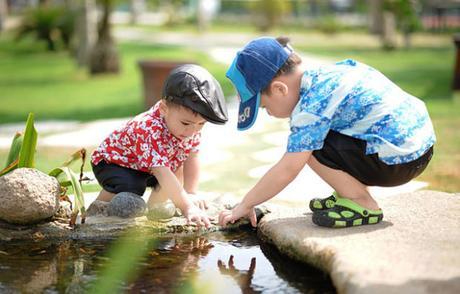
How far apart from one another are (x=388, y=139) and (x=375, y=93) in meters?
0.21

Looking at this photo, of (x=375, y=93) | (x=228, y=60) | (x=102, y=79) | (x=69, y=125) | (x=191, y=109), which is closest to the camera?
(x=375, y=93)

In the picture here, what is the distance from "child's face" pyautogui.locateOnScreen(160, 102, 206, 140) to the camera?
3.57 metres

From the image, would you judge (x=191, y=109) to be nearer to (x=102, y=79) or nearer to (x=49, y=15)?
(x=102, y=79)

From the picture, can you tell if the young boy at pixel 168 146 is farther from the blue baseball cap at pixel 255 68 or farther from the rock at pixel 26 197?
the rock at pixel 26 197

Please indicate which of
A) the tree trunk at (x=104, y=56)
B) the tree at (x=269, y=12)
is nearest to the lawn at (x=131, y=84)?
the tree trunk at (x=104, y=56)

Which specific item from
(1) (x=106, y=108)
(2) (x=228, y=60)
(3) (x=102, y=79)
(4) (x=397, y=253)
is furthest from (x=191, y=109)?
(2) (x=228, y=60)

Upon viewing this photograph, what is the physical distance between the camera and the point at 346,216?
127 inches

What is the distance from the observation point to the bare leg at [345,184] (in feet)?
10.9

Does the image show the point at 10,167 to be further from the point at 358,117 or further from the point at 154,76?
the point at 154,76

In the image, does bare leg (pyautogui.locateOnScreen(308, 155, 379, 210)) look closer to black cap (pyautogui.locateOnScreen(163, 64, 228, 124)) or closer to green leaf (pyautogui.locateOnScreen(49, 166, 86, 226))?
black cap (pyautogui.locateOnScreen(163, 64, 228, 124))

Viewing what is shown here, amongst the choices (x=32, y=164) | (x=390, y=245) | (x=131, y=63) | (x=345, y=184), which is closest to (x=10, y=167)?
(x=32, y=164)

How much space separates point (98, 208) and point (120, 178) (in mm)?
200

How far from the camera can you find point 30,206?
3.36 meters

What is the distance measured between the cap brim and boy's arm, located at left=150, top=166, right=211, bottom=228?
0.44m
